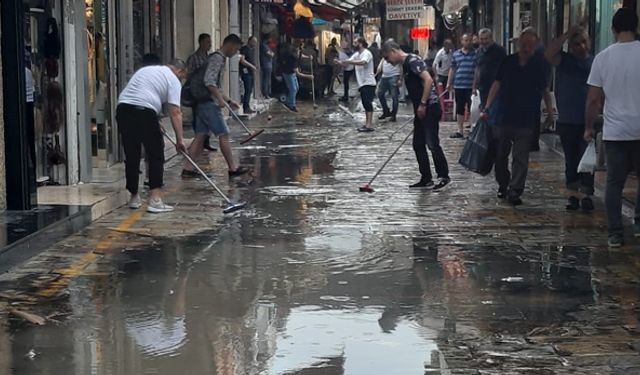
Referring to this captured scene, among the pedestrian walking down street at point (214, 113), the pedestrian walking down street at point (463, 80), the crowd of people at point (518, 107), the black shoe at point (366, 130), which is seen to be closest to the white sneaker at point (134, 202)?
the crowd of people at point (518, 107)

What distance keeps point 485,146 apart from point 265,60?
20.5 metres

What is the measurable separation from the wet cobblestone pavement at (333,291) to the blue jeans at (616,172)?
11.4 inches

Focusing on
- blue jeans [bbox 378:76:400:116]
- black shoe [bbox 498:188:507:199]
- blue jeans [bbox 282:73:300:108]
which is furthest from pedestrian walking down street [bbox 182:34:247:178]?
blue jeans [bbox 282:73:300:108]

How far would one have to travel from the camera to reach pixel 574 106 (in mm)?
11219

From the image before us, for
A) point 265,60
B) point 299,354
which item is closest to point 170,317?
point 299,354

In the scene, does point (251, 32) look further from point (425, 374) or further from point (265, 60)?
point (425, 374)

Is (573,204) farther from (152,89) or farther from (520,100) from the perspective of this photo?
(152,89)

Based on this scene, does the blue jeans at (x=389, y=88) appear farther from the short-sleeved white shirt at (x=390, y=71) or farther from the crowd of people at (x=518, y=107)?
the crowd of people at (x=518, y=107)

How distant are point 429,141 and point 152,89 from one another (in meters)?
3.41

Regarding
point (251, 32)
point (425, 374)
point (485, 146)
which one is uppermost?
point (251, 32)

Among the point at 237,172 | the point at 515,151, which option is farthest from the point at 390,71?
the point at 515,151

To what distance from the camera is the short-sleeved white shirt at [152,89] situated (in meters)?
11.3

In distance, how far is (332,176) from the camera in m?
14.5

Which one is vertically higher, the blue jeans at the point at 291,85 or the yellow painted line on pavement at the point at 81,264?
the blue jeans at the point at 291,85
